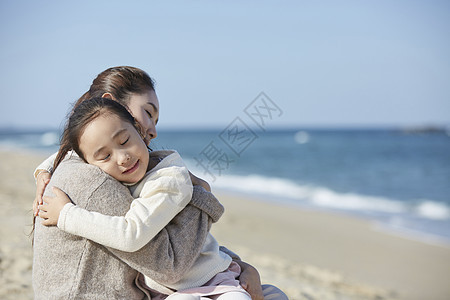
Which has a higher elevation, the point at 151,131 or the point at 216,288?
the point at 151,131

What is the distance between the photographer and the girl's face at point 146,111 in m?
2.27

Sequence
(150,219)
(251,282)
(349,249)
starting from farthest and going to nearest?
(349,249) < (251,282) < (150,219)

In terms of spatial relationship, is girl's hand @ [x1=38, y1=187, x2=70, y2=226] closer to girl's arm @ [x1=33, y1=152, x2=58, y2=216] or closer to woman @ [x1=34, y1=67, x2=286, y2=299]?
girl's arm @ [x1=33, y1=152, x2=58, y2=216]

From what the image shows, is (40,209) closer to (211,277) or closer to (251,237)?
(211,277)

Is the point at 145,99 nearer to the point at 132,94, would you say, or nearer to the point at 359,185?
the point at 132,94

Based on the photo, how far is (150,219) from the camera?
1.62 meters

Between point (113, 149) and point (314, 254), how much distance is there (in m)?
6.02

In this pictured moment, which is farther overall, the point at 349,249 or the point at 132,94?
the point at 349,249

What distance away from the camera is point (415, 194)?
44.4ft

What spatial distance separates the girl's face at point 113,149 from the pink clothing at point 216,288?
50cm

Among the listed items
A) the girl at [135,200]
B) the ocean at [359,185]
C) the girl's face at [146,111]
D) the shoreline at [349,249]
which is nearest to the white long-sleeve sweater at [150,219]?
the girl at [135,200]

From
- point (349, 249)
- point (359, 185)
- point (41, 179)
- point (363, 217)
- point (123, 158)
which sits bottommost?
point (41, 179)

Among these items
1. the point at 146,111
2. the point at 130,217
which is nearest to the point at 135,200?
the point at 130,217

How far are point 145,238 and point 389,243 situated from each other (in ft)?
22.8
